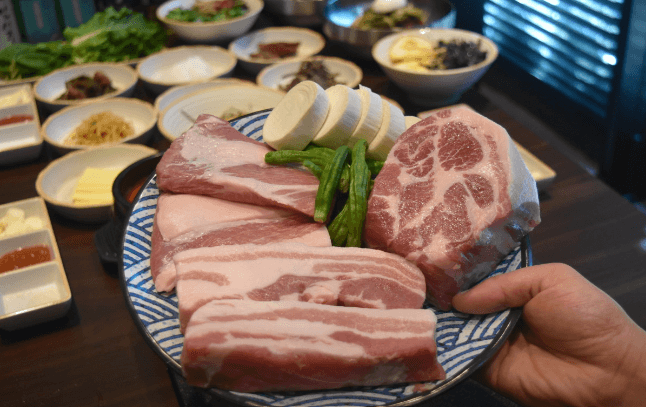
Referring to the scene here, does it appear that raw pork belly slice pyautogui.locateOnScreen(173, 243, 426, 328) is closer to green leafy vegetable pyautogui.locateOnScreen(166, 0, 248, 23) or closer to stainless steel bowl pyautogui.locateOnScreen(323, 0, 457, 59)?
stainless steel bowl pyautogui.locateOnScreen(323, 0, 457, 59)

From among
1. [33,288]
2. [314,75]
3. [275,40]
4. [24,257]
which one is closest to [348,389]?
[33,288]

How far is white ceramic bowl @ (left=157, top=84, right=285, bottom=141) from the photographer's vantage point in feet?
10.1

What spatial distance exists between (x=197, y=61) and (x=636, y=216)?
9.87 ft

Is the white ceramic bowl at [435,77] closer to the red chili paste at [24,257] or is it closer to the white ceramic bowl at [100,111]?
the white ceramic bowl at [100,111]

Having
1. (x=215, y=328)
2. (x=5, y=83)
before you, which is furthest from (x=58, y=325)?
(x=5, y=83)

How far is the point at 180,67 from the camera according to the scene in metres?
3.71

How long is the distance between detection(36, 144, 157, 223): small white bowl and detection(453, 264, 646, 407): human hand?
1.77 metres

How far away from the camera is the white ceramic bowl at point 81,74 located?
11.2 feet

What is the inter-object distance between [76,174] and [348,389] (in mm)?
2125

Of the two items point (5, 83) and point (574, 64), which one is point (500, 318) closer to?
point (574, 64)

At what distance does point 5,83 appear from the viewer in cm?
367

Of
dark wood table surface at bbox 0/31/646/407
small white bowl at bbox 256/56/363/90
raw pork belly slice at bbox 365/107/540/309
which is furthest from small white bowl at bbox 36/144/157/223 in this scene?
raw pork belly slice at bbox 365/107/540/309

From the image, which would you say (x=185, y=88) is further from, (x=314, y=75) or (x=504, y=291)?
(x=504, y=291)

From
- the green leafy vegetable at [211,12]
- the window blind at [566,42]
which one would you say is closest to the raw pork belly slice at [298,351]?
the window blind at [566,42]
